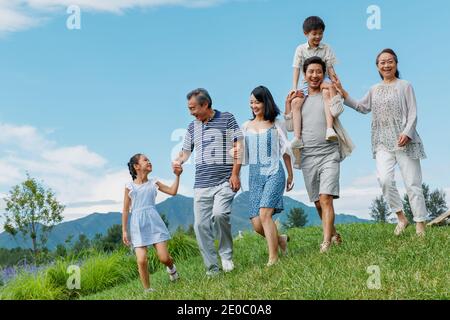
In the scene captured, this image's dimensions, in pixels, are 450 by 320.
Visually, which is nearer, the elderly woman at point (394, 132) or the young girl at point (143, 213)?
the young girl at point (143, 213)

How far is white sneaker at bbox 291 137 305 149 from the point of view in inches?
292

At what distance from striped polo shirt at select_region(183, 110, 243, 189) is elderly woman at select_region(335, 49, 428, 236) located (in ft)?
4.82

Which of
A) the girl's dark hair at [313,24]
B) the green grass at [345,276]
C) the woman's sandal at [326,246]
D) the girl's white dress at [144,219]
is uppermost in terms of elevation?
the girl's dark hair at [313,24]

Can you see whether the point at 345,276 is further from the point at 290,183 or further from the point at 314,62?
the point at 314,62

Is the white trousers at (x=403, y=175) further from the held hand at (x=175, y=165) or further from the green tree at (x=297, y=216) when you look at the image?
the green tree at (x=297, y=216)

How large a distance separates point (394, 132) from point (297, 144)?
127 cm

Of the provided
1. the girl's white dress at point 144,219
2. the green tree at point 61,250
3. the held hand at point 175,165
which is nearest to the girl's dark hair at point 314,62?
the held hand at point 175,165

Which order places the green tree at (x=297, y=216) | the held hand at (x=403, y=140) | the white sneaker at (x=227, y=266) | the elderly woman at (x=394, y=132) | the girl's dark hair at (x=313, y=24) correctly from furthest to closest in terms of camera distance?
the green tree at (x=297, y=216)
the girl's dark hair at (x=313, y=24)
the elderly woman at (x=394, y=132)
the held hand at (x=403, y=140)
the white sneaker at (x=227, y=266)

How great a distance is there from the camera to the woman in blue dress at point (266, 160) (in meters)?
7.18

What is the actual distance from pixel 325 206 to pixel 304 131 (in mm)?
895

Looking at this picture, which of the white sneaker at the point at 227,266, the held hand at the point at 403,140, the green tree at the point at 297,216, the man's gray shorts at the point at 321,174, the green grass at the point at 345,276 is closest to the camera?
the green grass at the point at 345,276

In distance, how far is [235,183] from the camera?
7.23 meters

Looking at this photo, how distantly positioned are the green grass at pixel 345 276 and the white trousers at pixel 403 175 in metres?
0.48
